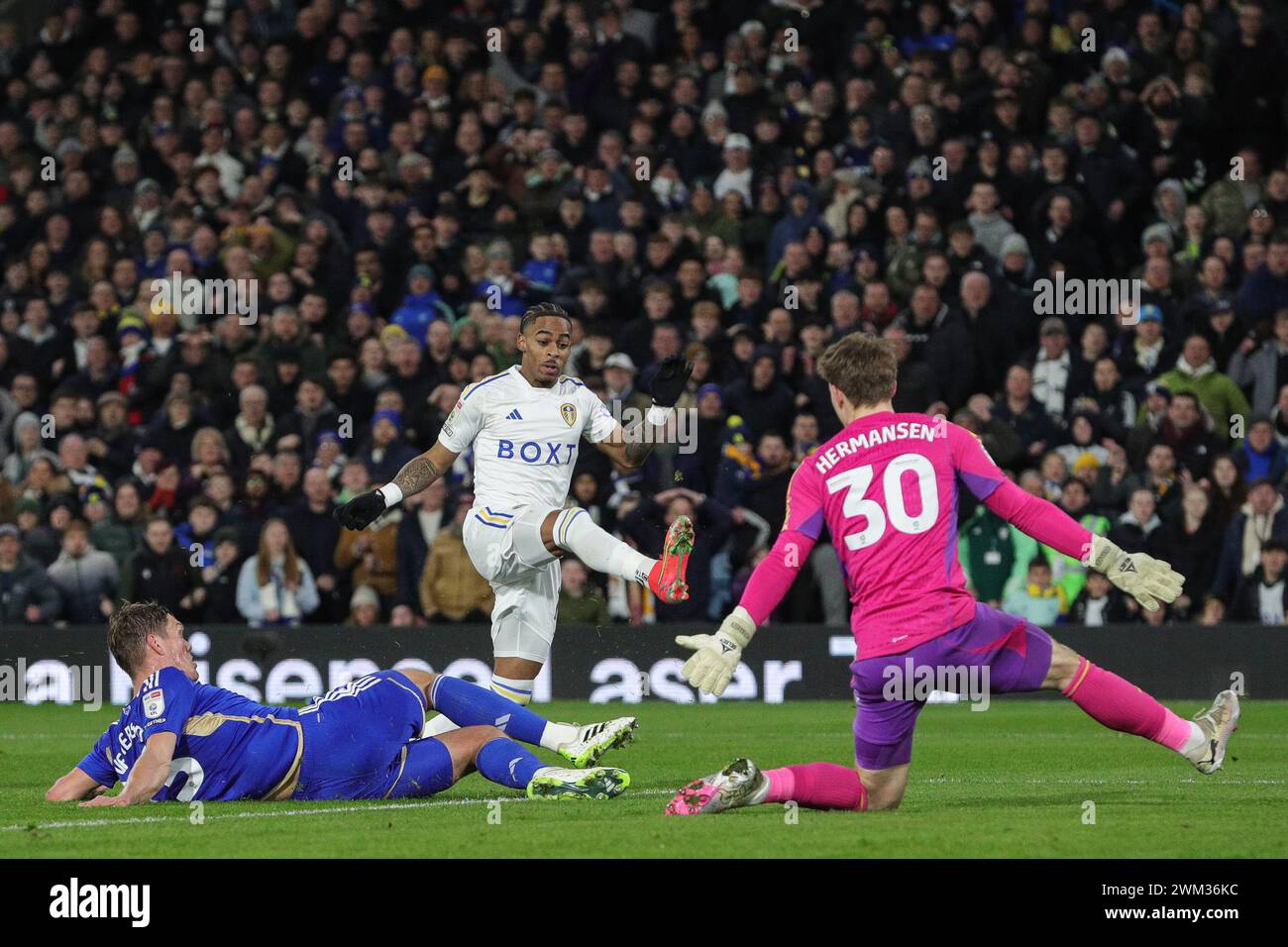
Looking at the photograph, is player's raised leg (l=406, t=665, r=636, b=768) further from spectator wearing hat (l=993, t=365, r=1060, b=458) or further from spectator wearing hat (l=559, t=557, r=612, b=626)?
spectator wearing hat (l=993, t=365, r=1060, b=458)

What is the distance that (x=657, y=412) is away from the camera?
36.6 ft

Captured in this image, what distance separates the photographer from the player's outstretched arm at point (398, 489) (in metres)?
10.6

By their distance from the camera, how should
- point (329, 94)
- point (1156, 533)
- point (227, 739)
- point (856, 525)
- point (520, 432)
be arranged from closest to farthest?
1. point (856, 525)
2. point (227, 739)
3. point (520, 432)
4. point (1156, 533)
5. point (329, 94)

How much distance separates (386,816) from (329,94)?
49.9 feet

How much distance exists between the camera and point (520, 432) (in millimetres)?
11148

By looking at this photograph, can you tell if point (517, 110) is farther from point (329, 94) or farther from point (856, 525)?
point (856, 525)

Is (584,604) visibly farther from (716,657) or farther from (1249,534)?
(716,657)

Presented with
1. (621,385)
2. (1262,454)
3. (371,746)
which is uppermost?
(621,385)

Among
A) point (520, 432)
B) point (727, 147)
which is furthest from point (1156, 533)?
point (520, 432)

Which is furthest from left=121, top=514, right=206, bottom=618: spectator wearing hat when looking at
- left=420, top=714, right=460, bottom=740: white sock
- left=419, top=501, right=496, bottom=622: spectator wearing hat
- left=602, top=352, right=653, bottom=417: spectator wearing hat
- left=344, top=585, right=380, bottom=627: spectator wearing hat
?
left=420, top=714, right=460, bottom=740: white sock

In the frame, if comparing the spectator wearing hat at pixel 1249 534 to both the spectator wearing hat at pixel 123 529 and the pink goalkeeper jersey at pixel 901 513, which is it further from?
the spectator wearing hat at pixel 123 529

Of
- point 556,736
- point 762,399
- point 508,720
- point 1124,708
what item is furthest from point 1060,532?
point 762,399

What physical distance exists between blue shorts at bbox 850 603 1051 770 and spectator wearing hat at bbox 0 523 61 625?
36.3ft

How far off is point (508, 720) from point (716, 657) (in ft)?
5.90
